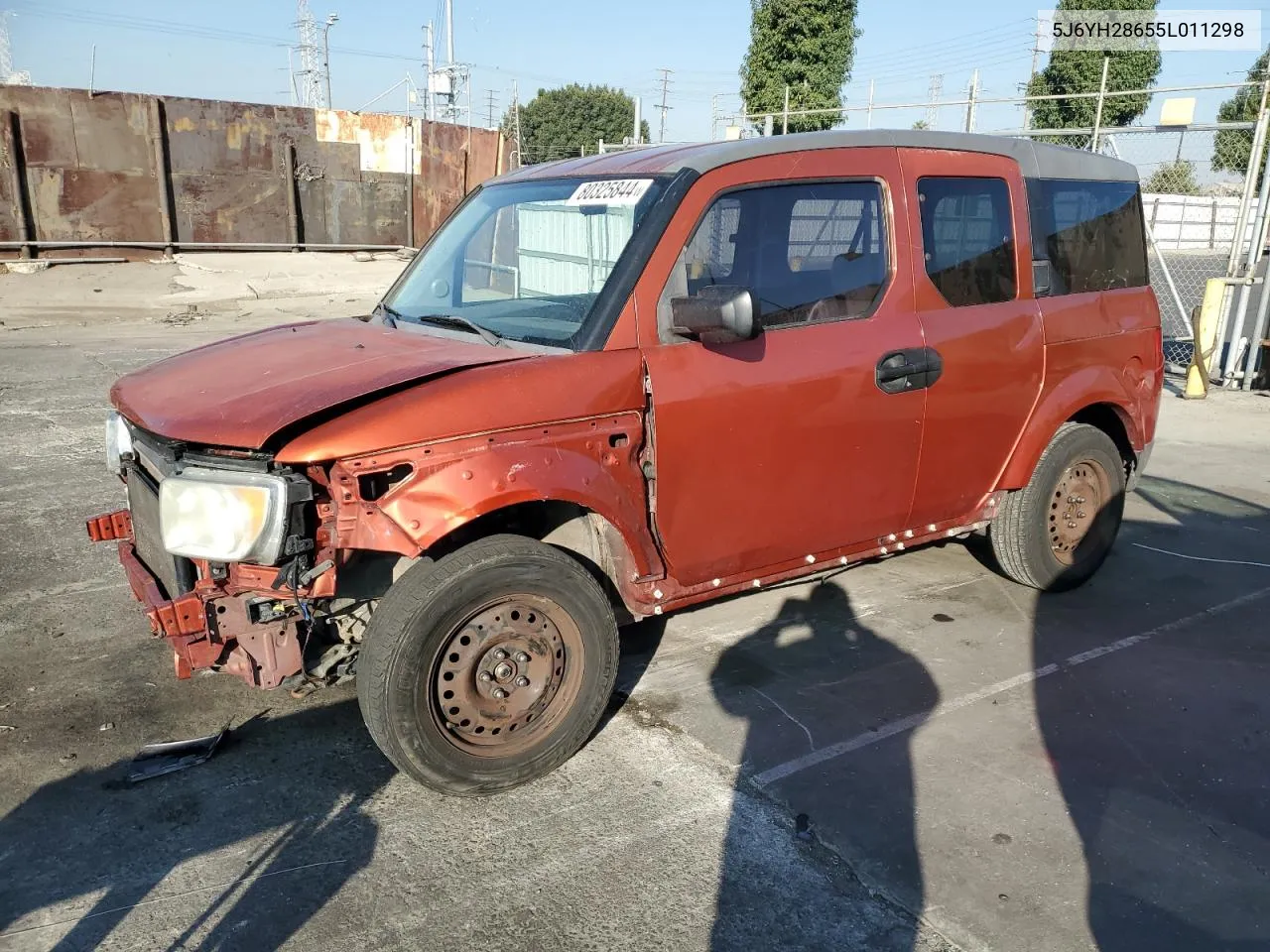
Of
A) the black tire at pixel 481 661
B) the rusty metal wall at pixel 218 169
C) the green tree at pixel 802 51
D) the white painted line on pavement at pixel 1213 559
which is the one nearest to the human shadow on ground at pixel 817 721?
the black tire at pixel 481 661

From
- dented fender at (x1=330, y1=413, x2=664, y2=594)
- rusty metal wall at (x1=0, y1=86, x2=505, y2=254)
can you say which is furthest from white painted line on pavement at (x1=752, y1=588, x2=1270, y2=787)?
rusty metal wall at (x1=0, y1=86, x2=505, y2=254)

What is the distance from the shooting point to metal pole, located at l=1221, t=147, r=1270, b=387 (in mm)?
10203

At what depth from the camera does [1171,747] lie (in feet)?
11.7

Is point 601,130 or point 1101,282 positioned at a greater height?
point 601,130

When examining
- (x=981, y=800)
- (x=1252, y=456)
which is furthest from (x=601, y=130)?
(x=981, y=800)

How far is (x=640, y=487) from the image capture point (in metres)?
3.38

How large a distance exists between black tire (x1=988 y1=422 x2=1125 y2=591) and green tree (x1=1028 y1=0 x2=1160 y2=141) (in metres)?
30.9

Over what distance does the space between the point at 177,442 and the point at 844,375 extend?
234 cm

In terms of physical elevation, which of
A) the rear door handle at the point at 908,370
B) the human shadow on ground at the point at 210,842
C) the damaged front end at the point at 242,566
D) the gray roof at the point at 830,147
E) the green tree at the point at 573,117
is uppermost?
the green tree at the point at 573,117

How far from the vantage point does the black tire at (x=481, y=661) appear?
2.98 m

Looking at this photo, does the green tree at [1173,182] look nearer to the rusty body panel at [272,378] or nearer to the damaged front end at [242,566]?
the rusty body panel at [272,378]

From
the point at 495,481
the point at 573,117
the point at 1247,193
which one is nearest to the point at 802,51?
the point at 1247,193

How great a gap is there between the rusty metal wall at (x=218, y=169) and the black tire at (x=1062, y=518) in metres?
14.3

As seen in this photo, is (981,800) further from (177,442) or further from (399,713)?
(177,442)
